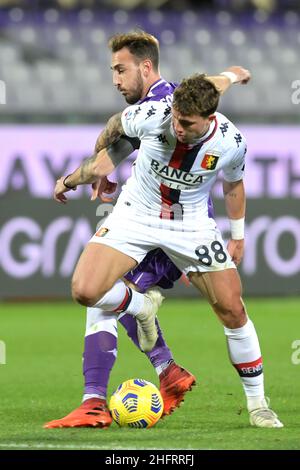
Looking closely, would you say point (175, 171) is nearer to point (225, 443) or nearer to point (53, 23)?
point (225, 443)

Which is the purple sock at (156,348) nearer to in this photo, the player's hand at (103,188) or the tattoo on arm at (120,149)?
the player's hand at (103,188)

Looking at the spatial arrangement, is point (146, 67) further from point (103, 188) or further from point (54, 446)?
point (54, 446)

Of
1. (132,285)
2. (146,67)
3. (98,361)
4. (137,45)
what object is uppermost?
(137,45)

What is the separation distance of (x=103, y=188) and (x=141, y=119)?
1.97 feet

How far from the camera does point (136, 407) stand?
239 inches

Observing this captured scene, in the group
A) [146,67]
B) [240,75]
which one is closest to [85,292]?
[146,67]

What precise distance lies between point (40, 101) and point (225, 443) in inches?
408

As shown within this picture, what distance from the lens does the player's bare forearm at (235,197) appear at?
21.0 ft

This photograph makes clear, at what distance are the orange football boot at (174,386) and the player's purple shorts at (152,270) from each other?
0.52 m

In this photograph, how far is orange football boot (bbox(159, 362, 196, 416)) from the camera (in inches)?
257

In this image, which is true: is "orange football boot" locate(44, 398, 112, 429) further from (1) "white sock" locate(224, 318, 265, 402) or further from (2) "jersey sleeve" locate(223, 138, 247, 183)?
(2) "jersey sleeve" locate(223, 138, 247, 183)

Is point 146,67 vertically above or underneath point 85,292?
above

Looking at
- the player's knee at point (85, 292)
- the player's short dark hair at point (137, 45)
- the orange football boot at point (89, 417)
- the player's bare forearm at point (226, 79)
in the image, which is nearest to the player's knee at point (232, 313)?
the player's knee at point (85, 292)

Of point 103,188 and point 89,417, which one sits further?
point 103,188
